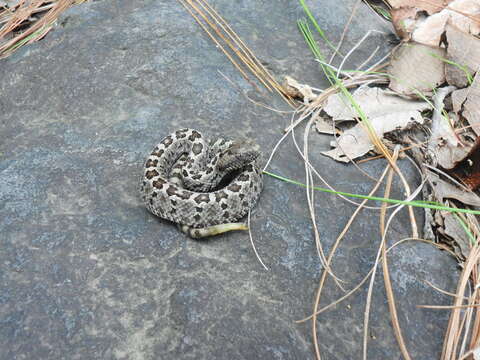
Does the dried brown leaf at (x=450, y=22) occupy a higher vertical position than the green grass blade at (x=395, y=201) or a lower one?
higher

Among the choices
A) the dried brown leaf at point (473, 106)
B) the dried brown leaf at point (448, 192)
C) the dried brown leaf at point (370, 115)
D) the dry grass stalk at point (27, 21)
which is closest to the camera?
the dried brown leaf at point (448, 192)

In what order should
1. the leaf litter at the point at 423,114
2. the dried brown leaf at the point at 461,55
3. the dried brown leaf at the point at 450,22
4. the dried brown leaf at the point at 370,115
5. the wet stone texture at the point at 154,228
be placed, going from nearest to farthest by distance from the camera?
the wet stone texture at the point at 154,228 → the leaf litter at the point at 423,114 → the dried brown leaf at the point at 370,115 → the dried brown leaf at the point at 461,55 → the dried brown leaf at the point at 450,22

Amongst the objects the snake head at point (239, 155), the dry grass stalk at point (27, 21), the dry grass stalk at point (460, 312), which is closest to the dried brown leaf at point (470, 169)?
the dry grass stalk at point (460, 312)

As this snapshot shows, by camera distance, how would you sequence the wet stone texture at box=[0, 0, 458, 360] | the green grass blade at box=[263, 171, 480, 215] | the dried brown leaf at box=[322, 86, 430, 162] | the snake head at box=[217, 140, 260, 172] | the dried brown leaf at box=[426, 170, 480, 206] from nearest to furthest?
1. the wet stone texture at box=[0, 0, 458, 360]
2. the green grass blade at box=[263, 171, 480, 215]
3. the dried brown leaf at box=[426, 170, 480, 206]
4. the snake head at box=[217, 140, 260, 172]
5. the dried brown leaf at box=[322, 86, 430, 162]

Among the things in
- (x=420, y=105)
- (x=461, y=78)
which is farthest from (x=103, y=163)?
(x=461, y=78)

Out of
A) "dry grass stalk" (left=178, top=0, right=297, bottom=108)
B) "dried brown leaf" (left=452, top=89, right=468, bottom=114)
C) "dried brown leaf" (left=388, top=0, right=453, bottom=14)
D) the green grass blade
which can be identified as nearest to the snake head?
the green grass blade

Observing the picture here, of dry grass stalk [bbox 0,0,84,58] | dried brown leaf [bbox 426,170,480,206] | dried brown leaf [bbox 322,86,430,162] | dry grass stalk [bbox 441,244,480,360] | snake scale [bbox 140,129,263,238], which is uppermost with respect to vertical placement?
dry grass stalk [bbox 0,0,84,58]

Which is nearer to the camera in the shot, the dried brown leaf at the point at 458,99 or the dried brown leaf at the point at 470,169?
the dried brown leaf at the point at 470,169

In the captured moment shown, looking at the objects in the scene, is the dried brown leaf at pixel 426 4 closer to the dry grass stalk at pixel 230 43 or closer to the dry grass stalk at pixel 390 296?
the dry grass stalk at pixel 230 43

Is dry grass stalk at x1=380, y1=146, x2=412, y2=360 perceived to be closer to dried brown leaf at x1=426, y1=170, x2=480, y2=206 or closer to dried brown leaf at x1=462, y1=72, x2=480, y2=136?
dried brown leaf at x1=426, y1=170, x2=480, y2=206
